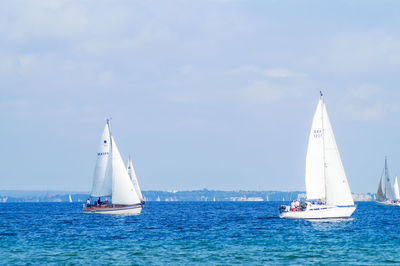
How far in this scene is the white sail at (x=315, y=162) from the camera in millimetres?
67625

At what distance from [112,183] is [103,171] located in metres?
5.39

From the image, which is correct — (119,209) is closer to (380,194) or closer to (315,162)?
(315,162)

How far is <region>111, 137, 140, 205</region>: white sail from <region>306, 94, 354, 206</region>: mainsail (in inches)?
1203

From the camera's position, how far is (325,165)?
224 feet

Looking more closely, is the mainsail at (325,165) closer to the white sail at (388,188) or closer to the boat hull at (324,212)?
the boat hull at (324,212)

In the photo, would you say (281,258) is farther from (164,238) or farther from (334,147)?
(334,147)

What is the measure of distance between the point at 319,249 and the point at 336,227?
18966 mm

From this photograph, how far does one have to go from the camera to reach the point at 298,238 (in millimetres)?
50438

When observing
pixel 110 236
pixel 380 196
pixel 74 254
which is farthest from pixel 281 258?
pixel 380 196

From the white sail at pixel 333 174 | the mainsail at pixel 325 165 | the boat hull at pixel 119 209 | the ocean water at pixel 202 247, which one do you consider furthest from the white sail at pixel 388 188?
the ocean water at pixel 202 247

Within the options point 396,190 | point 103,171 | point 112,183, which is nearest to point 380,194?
point 396,190

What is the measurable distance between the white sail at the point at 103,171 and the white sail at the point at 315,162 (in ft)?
114

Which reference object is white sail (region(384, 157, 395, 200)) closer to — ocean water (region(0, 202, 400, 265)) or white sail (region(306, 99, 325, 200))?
white sail (region(306, 99, 325, 200))

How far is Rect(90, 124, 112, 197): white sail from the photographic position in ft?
296
